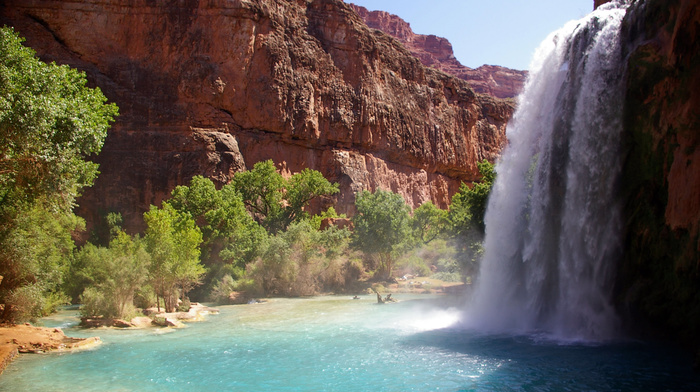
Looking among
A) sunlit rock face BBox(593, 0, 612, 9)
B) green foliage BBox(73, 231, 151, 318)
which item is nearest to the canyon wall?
sunlit rock face BBox(593, 0, 612, 9)

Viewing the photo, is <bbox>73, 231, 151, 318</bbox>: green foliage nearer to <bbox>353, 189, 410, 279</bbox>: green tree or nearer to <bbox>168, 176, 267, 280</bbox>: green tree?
<bbox>168, 176, 267, 280</bbox>: green tree

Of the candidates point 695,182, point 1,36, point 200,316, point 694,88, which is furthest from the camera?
point 200,316

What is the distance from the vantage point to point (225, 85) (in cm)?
3906

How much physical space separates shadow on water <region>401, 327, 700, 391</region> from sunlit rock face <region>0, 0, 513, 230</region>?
27097mm

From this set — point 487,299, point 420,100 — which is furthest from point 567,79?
point 420,100

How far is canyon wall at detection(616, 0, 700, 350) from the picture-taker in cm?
1117

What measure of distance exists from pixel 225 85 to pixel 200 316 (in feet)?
77.0

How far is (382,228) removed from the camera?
Result: 113 feet

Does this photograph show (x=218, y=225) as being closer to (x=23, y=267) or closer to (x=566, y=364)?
(x=23, y=267)

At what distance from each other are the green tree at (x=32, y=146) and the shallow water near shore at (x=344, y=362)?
10.6 feet

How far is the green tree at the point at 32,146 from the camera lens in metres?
11.3

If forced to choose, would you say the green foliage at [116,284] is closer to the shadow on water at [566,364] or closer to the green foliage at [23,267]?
→ the green foliage at [23,267]

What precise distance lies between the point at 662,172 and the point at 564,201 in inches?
136

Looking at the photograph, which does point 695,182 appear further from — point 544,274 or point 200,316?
point 200,316
